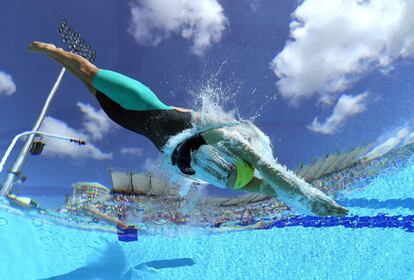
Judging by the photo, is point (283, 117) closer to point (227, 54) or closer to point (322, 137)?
point (322, 137)

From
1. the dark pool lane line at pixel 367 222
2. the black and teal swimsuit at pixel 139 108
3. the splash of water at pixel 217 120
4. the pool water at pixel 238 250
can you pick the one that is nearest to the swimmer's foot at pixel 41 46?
the black and teal swimsuit at pixel 139 108

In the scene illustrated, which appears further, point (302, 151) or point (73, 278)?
point (302, 151)

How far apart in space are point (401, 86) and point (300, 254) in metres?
6.30

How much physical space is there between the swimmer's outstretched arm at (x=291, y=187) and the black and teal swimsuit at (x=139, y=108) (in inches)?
26.8

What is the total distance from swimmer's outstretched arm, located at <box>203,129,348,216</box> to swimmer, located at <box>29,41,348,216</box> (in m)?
0.01

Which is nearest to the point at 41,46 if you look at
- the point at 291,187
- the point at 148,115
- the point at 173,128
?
the point at 148,115

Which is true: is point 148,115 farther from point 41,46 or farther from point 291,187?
point 291,187

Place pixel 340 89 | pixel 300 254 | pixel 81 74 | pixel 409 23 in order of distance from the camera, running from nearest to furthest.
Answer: pixel 81 74 → pixel 300 254 → pixel 409 23 → pixel 340 89

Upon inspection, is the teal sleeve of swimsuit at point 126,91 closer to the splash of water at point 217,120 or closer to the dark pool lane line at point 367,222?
the splash of water at point 217,120

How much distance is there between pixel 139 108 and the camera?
121 inches

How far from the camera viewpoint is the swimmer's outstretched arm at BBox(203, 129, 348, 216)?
2.31m

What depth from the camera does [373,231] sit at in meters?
9.22

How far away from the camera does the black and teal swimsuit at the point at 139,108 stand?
9.67ft

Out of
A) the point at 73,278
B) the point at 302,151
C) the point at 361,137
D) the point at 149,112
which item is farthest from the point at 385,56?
the point at 73,278
